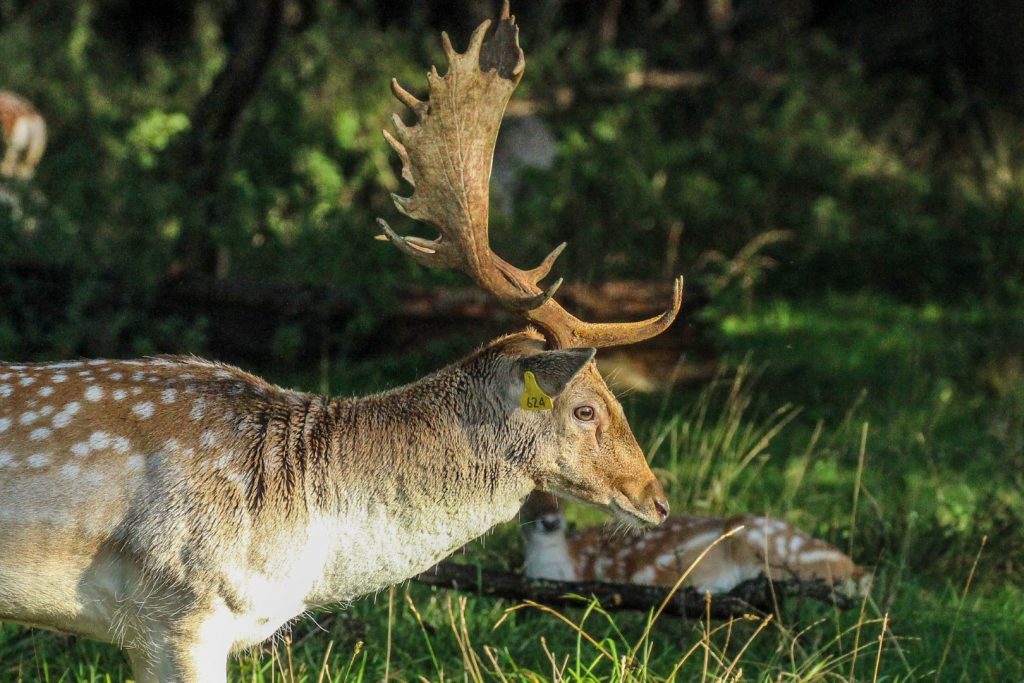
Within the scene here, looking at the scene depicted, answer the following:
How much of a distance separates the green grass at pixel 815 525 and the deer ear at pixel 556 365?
74cm

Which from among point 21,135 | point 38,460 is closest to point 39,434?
point 38,460

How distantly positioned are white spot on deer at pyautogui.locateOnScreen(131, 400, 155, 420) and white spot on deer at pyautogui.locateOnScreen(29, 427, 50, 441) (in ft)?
0.77

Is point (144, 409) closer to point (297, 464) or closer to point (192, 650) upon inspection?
point (297, 464)

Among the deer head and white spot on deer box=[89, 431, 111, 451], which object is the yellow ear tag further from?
white spot on deer box=[89, 431, 111, 451]

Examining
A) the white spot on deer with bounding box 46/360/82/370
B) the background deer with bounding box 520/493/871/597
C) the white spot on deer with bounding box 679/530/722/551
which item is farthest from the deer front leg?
the white spot on deer with bounding box 679/530/722/551

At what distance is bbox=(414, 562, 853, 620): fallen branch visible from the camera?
4.98 meters

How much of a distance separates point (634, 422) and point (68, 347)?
125 inches

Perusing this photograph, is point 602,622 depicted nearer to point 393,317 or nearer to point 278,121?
point 393,317

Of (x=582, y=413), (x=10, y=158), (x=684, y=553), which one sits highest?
(x=10, y=158)

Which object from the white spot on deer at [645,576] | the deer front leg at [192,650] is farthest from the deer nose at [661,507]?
the white spot on deer at [645,576]

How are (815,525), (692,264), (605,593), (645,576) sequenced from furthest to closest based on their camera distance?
1. (692,264)
2. (815,525)
3. (645,576)
4. (605,593)

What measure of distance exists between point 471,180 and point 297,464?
994 millimetres

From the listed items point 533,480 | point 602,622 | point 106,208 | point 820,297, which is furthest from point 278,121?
point 533,480

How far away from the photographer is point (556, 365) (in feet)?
12.8
